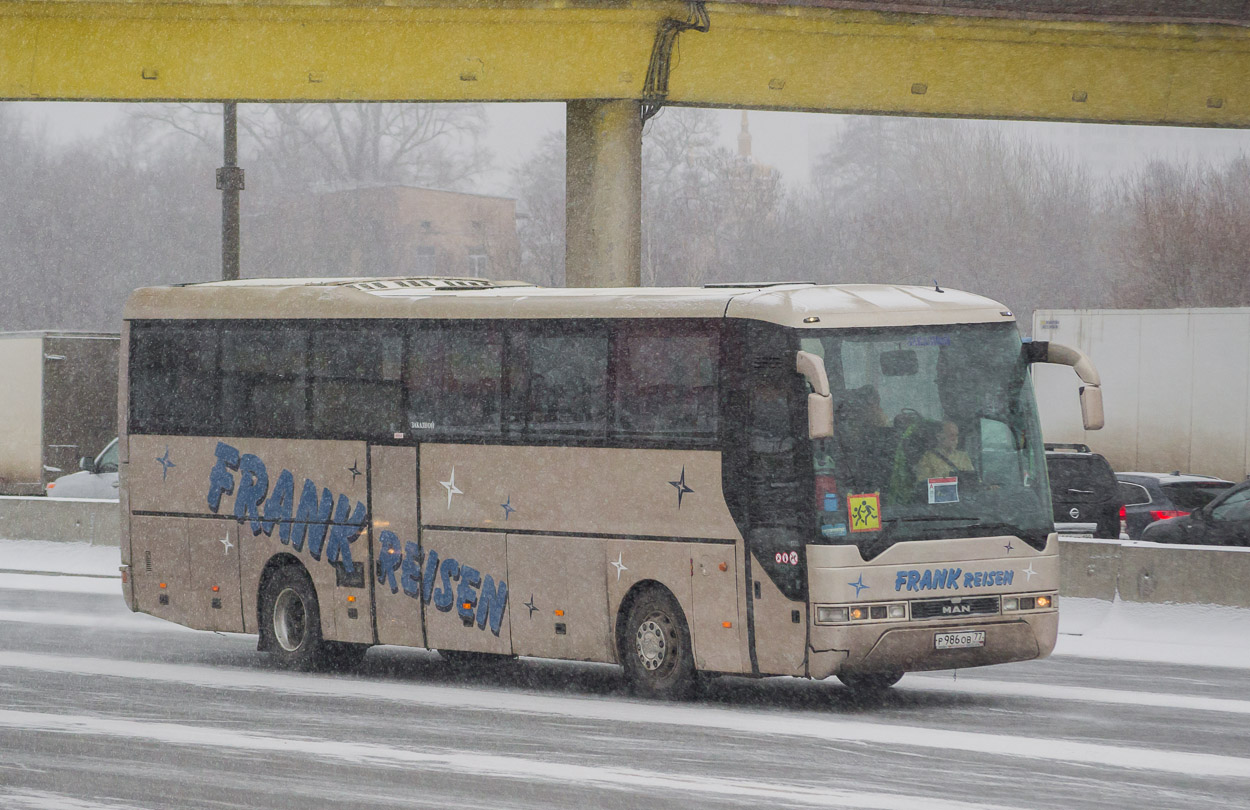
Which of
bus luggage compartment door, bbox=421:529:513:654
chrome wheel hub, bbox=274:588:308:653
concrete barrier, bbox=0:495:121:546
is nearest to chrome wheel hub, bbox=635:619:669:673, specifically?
bus luggage compartment door, bbox=421:529:513:654

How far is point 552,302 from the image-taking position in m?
13.8

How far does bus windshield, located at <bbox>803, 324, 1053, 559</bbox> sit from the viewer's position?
12.0 m

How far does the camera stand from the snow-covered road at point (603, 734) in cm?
911

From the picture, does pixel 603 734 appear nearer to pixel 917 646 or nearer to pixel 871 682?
pixel 917 646

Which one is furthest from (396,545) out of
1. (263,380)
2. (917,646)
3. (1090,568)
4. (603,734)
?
(1090,568)

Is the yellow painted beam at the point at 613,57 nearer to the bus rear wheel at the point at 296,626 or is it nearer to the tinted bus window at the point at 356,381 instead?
the tinted bus window at the point at 356,381

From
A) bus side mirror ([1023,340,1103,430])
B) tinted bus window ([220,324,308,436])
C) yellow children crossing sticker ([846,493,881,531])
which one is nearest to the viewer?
yellow children crossing sticker ([846,493,881,531])

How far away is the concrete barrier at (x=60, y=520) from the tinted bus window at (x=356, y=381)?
10.5 metres

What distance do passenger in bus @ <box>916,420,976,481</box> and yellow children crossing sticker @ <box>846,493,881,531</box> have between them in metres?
0.40

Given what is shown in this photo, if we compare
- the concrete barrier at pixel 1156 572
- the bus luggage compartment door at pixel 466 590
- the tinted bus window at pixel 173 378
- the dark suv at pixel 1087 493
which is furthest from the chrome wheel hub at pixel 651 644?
the dark suv at pixel 1087 493

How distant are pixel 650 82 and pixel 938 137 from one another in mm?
65798

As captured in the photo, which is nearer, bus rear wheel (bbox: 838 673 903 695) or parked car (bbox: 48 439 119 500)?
bus rear wheel (bbox: 838 673 903 695)

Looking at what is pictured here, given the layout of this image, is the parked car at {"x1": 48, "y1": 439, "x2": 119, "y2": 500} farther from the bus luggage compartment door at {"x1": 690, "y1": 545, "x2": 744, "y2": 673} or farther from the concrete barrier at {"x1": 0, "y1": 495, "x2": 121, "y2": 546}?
the bus luggage compartment door at {"x1": 690, "y1": 545, "x2": 744, "y2": 673}

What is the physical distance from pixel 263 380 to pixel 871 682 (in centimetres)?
601
